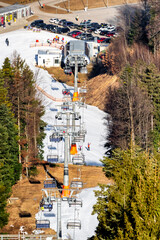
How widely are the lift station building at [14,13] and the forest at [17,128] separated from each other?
5525 centimetres

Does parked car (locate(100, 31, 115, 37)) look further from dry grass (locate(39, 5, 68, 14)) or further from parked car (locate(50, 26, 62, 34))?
dry grass (locate(39, 5, 68, 14))

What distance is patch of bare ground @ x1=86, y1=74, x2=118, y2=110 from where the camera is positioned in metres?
96.8

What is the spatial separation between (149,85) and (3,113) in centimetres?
2660

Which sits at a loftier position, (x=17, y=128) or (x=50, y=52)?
(x=50, y=52)

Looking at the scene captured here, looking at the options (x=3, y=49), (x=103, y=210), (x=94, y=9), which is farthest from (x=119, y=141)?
(x=94, y=9)

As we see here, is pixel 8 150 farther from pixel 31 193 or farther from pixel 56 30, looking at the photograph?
pixel 56 30

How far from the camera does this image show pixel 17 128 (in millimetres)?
60812

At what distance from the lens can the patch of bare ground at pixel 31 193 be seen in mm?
46219

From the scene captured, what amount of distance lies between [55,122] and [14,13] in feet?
177

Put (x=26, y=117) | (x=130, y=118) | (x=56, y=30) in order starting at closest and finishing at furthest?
(x=26, y=117) → (x=130, y=118) → (x=56, y=30)

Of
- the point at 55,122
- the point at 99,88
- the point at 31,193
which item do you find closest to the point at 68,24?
the point at 99,88

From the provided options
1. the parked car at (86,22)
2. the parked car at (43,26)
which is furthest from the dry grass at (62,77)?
the parked car at (86,22)

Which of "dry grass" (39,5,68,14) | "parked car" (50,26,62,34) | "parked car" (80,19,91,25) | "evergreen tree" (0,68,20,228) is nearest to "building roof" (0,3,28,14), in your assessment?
"dry grass" (39,5,68,14)

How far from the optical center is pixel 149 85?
78375 mm
